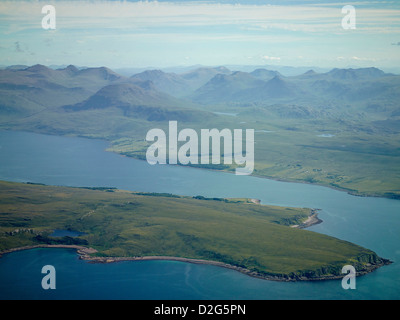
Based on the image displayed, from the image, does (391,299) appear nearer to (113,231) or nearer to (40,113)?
(113,231)

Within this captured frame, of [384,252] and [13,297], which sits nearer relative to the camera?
[13,297]

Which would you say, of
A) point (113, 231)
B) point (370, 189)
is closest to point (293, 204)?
point (370, 189)

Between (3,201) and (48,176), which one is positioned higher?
(48,176)

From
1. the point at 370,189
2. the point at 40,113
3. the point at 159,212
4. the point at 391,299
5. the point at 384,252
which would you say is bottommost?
the point at 391,299

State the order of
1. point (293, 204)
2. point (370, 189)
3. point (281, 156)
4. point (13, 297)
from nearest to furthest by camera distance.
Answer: point (13, 297) → point (293, 204) → point (370, 189) → point (281, 156)

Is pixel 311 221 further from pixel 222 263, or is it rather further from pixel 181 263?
pixel 181 263

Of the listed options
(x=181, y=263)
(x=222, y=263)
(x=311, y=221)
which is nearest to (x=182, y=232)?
(x=181, y=263)

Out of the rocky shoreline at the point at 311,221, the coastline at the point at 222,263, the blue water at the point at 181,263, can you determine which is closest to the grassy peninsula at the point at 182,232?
the coastline at the point at 222,263
